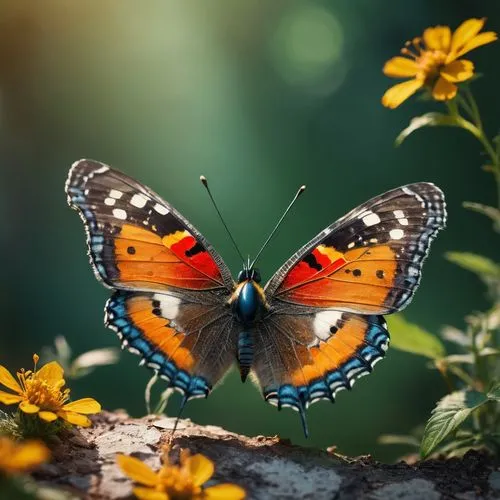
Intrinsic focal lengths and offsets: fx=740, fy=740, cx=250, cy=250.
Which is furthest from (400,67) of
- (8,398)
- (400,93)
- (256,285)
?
(8,398)

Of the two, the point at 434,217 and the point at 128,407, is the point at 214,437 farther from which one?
the point at 128,407

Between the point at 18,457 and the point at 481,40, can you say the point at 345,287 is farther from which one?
the point at 18,457

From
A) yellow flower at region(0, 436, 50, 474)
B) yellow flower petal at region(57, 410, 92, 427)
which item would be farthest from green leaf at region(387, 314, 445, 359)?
yellow flower at region(0, 436, 50, 474)

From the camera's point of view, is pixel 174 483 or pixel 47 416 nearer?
pixel 174 483

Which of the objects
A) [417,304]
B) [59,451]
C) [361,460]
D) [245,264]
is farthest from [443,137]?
[59,451]

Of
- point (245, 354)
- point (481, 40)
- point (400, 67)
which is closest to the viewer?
point (245, 354)

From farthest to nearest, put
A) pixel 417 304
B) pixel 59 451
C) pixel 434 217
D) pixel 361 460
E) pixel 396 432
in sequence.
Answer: pixel 417 304 → pixel 396 432 → pixel 434 217 → pixel 361 460 → pixel 59 451
